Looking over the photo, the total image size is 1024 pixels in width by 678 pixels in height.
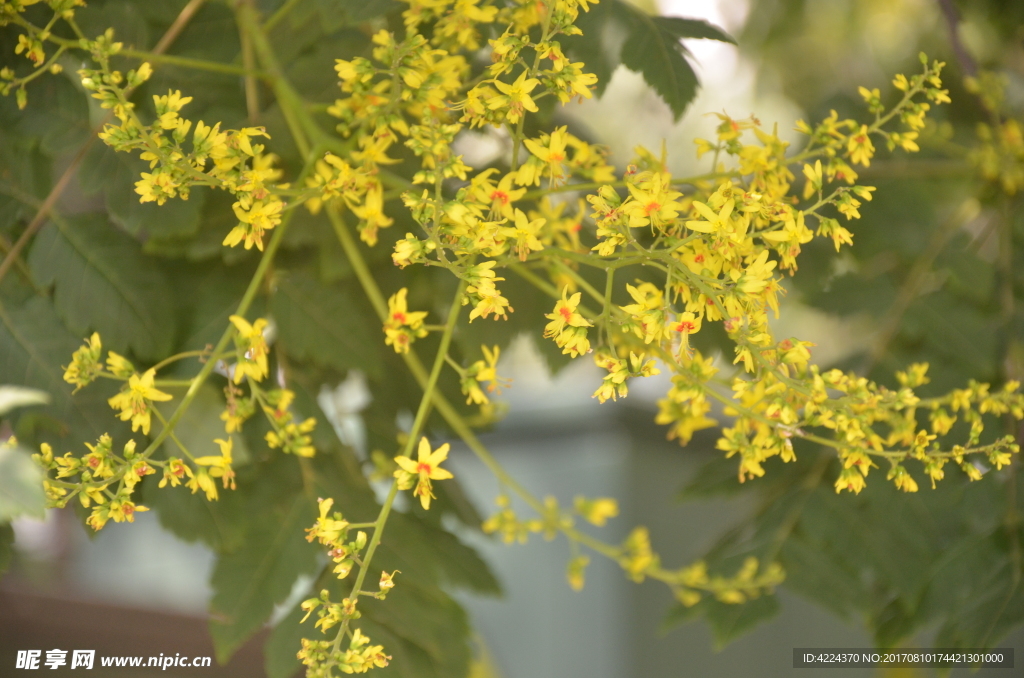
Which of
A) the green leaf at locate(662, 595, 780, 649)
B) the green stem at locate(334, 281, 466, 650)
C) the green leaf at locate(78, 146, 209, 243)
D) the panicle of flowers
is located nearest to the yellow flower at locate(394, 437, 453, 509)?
the green stem at locate(334, 281, 466, 650)

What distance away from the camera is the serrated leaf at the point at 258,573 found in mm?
562

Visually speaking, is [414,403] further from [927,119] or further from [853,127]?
[927,119]

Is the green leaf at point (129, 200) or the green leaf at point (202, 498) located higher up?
the green leaf at point (129, 200)

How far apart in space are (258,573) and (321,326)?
0.19 metres

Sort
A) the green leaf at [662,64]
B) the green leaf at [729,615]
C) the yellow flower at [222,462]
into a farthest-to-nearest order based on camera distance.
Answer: the green leaf at [729,615], the green leaf at [662,64], the yellow flower at [222,462]

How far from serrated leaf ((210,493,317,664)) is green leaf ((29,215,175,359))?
6.0 inches

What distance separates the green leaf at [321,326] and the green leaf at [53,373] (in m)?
0.13

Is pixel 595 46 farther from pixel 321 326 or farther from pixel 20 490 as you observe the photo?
pixel 20 490

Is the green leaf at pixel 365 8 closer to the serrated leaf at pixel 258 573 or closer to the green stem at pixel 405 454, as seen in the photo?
the green stem at pixel 405 454

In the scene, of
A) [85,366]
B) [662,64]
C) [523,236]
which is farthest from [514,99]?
[85,366]

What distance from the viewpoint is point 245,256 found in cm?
59

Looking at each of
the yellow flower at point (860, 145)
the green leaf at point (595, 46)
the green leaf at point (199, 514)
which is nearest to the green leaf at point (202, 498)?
the green leaf at point (199, 514)

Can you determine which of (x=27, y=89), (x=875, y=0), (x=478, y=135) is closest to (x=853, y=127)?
(x=478, y=135)

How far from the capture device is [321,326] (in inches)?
23.8
